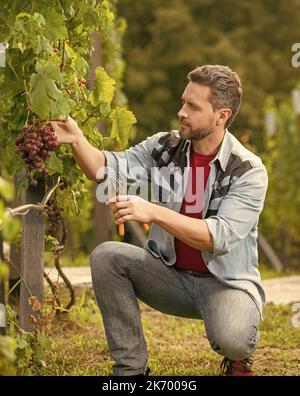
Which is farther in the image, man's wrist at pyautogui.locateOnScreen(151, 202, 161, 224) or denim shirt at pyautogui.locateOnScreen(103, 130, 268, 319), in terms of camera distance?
denim shirt at pyautogui.locateOnScreen(103, 130, 268, 319)

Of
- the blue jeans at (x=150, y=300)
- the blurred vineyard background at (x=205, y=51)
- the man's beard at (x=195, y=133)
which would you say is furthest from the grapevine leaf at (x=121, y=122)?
the blurred vineyard background at (x=205, y=51)

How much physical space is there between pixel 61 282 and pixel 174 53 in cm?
1487

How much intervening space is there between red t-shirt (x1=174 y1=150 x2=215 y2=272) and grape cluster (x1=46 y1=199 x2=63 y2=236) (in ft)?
1.96

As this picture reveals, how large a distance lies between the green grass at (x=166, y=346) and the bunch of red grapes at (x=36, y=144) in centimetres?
91

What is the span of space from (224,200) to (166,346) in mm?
1336

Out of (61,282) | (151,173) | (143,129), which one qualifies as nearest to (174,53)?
(143,129)

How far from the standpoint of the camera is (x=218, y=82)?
4.30 meters

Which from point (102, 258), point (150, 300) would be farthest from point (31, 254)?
point (150, 300)

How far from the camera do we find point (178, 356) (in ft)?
16.1

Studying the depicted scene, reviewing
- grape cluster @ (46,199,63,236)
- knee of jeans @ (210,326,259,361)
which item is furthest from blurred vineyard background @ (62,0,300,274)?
knee of jeans @ (210,326,259,361)

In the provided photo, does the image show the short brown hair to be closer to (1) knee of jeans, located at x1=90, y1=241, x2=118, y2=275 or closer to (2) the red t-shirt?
(2) the red t-shirt

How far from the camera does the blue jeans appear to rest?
410cm

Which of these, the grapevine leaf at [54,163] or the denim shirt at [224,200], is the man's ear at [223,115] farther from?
the grapevine leaf at [54,163]

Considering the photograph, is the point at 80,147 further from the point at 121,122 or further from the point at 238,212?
the point at 238,212
